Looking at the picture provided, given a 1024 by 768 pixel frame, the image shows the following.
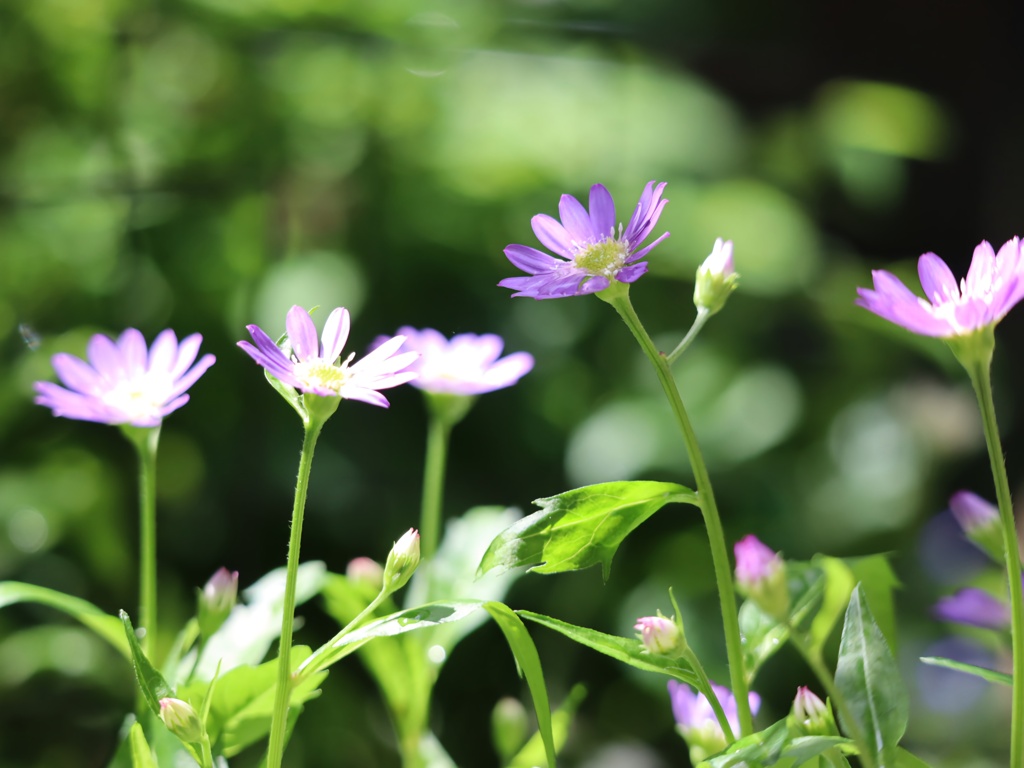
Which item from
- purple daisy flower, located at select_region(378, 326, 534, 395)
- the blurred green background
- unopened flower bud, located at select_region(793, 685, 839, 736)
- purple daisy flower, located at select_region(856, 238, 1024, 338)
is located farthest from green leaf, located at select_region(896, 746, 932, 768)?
the blurred green background

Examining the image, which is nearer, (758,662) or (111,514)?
(758,662)

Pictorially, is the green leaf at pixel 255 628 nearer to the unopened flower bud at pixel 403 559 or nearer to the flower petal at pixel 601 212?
the unopened flower bud at pixel 403 559

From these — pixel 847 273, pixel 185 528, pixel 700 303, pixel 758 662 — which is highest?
pixel 700 303

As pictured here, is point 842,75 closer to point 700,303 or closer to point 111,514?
point 111,514

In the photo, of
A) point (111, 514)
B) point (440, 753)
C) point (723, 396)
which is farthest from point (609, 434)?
point (440, 753)

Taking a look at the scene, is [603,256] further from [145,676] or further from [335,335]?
[145,676]

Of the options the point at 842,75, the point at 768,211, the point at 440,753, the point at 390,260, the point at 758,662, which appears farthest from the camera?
the point at 842,75

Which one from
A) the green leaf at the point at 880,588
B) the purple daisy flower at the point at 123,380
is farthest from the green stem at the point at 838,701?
the purple daisy flower at the point at 123,380

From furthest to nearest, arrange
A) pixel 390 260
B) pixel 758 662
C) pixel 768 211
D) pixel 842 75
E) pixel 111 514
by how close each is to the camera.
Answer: pixel 842 75
pixel 768 211
pixel 390 260
pixel 111 514
pixel 758 662
